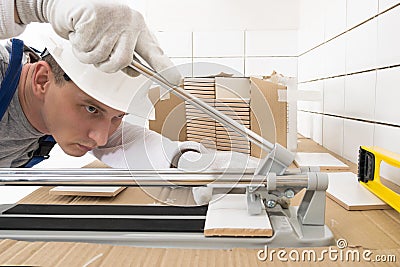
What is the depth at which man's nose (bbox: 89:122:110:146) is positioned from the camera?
2.35 ft

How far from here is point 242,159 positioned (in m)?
0.56

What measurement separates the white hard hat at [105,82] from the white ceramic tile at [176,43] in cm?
90

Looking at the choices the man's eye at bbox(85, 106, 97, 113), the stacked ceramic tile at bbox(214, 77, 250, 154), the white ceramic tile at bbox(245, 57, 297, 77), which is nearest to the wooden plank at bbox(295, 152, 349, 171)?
the stacked ceramic tile at bbox(214, 77, 250, 154)

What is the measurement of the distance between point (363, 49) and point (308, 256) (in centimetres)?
50

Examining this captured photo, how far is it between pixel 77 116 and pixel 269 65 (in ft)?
2.86

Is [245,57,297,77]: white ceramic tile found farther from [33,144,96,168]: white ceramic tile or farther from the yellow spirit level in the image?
the yellow spirit level

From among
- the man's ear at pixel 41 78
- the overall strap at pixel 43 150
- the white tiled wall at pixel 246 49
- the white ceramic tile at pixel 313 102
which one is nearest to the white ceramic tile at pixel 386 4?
the white ceramic tile at pixel 313 102

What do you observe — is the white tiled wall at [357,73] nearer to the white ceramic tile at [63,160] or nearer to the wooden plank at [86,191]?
the wooden plank at [86,191]

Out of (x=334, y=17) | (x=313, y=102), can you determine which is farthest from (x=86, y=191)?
(x=313, y=102)

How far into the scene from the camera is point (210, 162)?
1.93 ft

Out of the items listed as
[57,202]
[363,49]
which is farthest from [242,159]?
[363,49]

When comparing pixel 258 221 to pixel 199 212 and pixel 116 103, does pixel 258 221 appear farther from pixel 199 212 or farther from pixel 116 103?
pixel 116 103

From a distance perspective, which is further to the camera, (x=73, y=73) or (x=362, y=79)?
(x=362, y=79)

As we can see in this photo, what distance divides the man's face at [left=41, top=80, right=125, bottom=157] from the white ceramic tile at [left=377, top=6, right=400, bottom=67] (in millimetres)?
409
